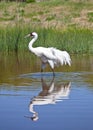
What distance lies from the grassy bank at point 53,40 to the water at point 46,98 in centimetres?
419

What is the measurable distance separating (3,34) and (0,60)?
10.4 ft

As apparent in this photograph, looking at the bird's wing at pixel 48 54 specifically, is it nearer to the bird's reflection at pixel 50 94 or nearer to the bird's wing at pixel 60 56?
the bird's wing at pixel 60 56

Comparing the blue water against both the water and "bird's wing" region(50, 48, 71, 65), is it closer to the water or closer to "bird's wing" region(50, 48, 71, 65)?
the water

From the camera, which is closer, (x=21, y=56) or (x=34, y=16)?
(x=21, y=56)

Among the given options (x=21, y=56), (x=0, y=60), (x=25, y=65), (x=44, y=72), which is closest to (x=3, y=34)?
(x=21, y=56)

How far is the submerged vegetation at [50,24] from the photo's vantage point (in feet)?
74.5

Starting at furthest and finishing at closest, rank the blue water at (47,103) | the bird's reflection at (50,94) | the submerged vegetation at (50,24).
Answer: the submerged vegetation at (50,24)
the bird's reflection at (50,94)
the blue water at (47,103)

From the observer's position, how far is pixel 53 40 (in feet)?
74.9

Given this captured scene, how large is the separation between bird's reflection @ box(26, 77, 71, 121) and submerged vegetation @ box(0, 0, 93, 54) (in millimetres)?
8107

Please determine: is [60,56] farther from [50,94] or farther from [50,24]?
[50,24]

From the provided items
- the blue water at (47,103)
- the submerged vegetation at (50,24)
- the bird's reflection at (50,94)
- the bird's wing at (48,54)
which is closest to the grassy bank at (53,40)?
the submerged vegetation at (50,24)

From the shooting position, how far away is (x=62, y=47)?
22.5 m

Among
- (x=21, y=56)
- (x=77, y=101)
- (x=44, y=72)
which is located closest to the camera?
(x=77, y=101)

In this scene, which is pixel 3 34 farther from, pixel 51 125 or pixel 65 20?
pixel 51 125
